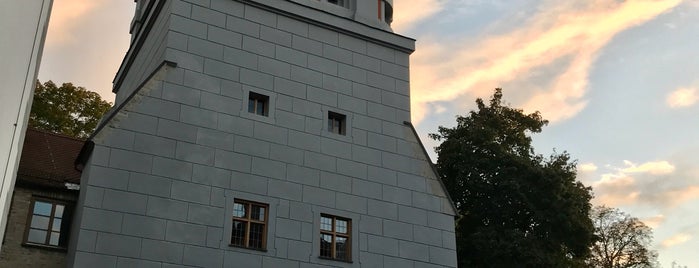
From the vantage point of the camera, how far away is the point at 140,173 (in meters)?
18.0

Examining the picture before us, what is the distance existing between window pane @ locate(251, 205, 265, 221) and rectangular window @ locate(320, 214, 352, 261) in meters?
1.85

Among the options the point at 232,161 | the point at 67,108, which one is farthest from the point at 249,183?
the point at 67,108

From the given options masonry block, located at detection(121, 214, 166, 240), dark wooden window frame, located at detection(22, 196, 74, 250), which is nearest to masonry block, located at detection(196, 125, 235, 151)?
masonry block, located at detection(121, 214, 166, 240)

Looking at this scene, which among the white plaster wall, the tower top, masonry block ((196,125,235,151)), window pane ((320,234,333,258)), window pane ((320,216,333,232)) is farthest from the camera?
the tower top

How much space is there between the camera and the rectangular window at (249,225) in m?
18.7

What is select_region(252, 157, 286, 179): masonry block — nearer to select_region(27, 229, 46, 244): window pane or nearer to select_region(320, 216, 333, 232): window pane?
select_region(320, 216, 333, 232): window pane

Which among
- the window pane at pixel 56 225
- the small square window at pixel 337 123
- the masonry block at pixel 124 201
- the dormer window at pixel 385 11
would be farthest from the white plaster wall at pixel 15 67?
the dormer window at pixel 385 11

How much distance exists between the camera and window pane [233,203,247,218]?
62.3ft

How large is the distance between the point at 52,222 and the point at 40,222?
12.0 inches

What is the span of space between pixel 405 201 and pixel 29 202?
36.2 ft

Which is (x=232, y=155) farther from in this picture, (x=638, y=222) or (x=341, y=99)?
(x=638, y=222)

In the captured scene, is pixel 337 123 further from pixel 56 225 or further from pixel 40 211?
pixel 40 211

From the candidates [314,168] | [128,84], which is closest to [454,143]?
[314,168]

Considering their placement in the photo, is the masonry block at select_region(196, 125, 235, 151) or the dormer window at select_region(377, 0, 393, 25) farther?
the dormer window at select_region(377, 0, 393, 25)
